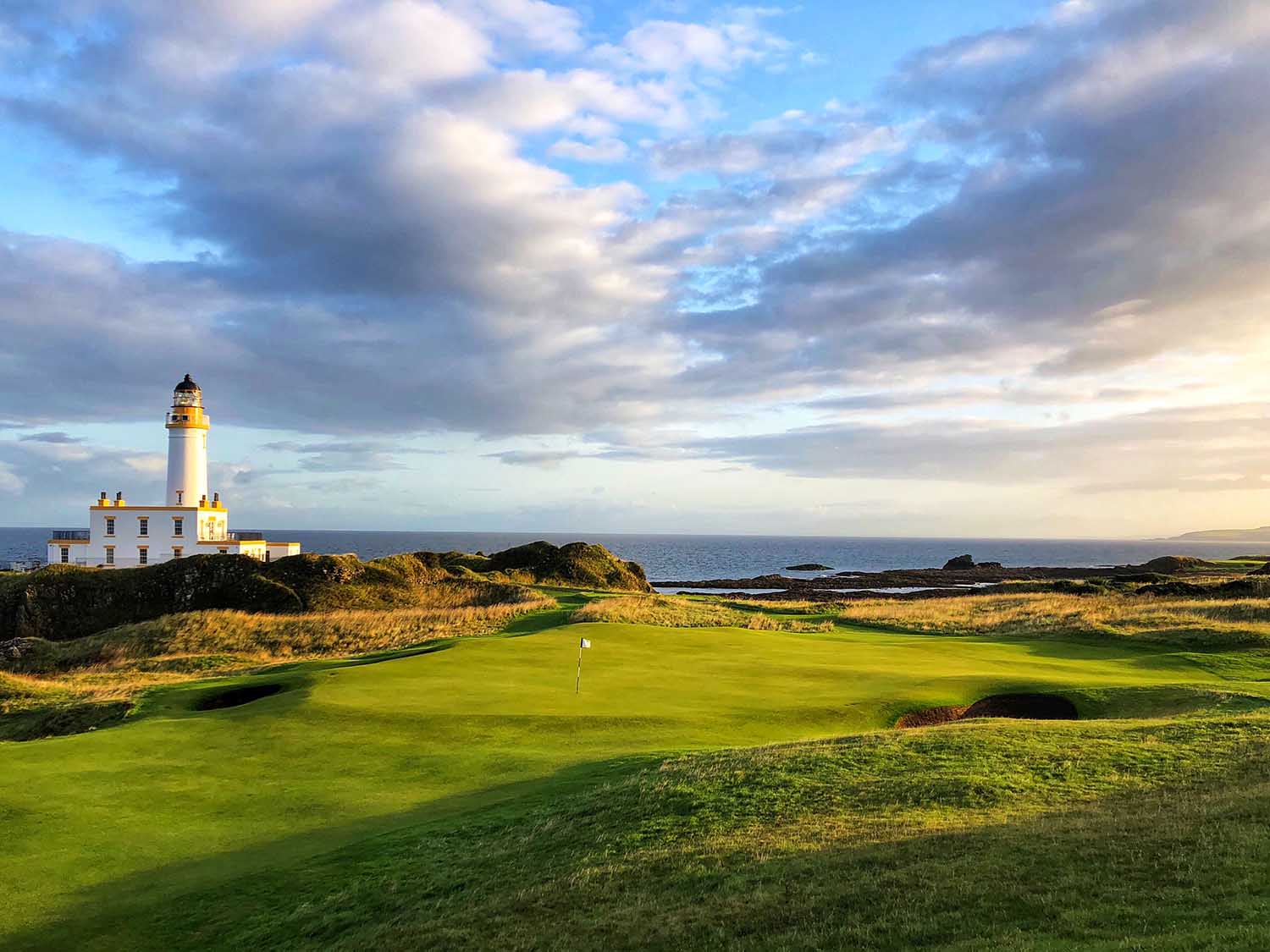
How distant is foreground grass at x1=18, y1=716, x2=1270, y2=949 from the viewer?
7262 mm

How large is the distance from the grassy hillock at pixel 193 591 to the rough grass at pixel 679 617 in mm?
16503

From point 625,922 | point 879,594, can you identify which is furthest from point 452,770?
point 879,594

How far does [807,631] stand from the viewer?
3994 cm

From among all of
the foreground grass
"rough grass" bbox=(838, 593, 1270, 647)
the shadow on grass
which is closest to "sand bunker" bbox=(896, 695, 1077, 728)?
the foreground grass

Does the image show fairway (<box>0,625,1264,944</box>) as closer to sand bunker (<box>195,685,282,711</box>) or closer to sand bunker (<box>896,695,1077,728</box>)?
sand bunker (<box>896,695,1077,728</box>)

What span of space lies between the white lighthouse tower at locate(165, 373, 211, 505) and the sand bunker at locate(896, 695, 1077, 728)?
6301 centimetres

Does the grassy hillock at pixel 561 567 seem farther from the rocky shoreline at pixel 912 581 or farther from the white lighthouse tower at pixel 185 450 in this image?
the white lighthouse tower at pixel 185 450

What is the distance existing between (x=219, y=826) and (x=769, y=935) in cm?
905

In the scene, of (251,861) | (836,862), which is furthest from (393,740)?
(836,862)

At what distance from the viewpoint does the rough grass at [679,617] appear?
39969 mm

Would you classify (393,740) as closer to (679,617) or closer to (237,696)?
(237,696)

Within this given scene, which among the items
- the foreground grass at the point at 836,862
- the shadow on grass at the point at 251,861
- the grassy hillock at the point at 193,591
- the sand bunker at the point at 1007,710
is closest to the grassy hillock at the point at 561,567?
the grassy hillock at the point at 193,591

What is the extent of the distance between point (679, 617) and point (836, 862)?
1340 inches

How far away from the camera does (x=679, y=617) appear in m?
42.9
